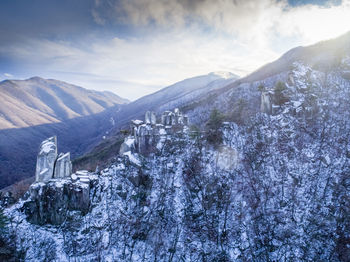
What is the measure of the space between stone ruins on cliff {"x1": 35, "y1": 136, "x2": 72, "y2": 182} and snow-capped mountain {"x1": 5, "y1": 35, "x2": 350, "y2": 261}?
123 cm

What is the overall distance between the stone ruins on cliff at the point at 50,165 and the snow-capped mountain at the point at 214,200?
1230 mm

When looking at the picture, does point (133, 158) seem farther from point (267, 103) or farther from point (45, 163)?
point (267, 103)

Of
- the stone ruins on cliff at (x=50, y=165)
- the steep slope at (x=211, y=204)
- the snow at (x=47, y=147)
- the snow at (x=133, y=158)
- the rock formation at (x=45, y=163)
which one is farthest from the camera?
the snow at (x=133, y=158)

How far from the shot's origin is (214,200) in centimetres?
2242

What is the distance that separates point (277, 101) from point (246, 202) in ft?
73.6

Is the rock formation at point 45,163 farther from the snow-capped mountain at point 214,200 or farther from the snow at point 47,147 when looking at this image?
the snow-capped mountain at point 214,200

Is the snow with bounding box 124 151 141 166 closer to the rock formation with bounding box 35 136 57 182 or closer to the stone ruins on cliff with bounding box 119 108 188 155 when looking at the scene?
the stone ruins on cliff with bounding box 119 108 188 155

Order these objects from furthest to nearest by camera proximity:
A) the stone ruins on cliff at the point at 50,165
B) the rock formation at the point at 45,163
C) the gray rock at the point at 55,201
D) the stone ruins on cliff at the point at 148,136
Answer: the stone ruins on cliff at the point at 148,136 → the stone ruins on cliff at the point at 50,165 → the rock formation at the point at 45,163 → the gray rock at the point at 55,201

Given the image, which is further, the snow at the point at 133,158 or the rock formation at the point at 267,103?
the rock formation at the point at 267,103

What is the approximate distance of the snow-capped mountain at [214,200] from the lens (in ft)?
56.2

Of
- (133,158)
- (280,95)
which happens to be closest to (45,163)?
(133,158)

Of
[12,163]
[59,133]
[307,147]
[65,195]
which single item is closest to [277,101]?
[307,147]

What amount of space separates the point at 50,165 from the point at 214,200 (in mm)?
21420

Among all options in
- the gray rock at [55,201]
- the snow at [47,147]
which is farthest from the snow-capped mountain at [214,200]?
the snow at [47,147]
